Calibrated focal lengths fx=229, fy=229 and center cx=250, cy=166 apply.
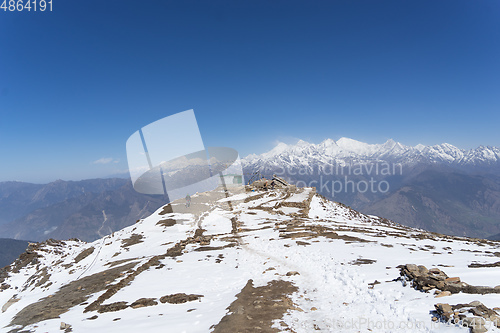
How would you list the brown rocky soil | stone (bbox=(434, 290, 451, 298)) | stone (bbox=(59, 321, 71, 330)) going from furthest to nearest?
stone (bbox=(59, 321, 71, 330)) → stone (bbox=(434, 290, 451, 298)) → the brown rocky soil

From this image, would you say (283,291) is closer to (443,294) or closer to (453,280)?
(443,294)

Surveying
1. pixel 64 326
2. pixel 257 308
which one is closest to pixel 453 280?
pixel 257 308

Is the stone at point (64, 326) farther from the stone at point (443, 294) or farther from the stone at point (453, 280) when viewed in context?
the stone at point (453, 280)

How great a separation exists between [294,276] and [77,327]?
13.6 metres

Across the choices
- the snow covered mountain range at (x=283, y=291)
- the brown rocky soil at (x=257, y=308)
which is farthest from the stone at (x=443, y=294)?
the brown rocky soil at (x=257, y=308)

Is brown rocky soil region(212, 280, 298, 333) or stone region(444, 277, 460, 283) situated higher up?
stone region(444, 277, 460, 283)

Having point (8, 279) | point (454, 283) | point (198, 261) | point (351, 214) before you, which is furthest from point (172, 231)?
point (351, 214)

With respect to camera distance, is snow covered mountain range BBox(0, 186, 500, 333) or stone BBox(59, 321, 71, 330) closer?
snow covered mountain range BBox(0, 186, 500, 333)

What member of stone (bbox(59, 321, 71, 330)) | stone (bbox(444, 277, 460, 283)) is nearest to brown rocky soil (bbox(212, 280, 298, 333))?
stone (bbox(59, 321, 71, 330))

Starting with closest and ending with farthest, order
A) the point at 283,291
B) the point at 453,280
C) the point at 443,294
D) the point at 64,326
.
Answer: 1. the point at 443,294
2. the point at 64,326
3. the point at 453,280
4. the point at 283,291

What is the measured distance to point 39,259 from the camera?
44.4 meters

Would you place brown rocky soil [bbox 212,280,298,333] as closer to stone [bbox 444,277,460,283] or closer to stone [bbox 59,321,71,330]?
stone [bbox 59,321,71,330]

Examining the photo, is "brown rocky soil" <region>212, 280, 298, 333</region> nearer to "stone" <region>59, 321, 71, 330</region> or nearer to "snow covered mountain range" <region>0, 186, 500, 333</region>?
"snow covered mountain range" <region>0, 186, 500, 333</region>

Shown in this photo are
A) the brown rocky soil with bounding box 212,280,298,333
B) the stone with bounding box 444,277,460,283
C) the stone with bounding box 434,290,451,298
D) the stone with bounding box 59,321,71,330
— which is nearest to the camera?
the brown rocky soil with bounding box 212,280,298,333
